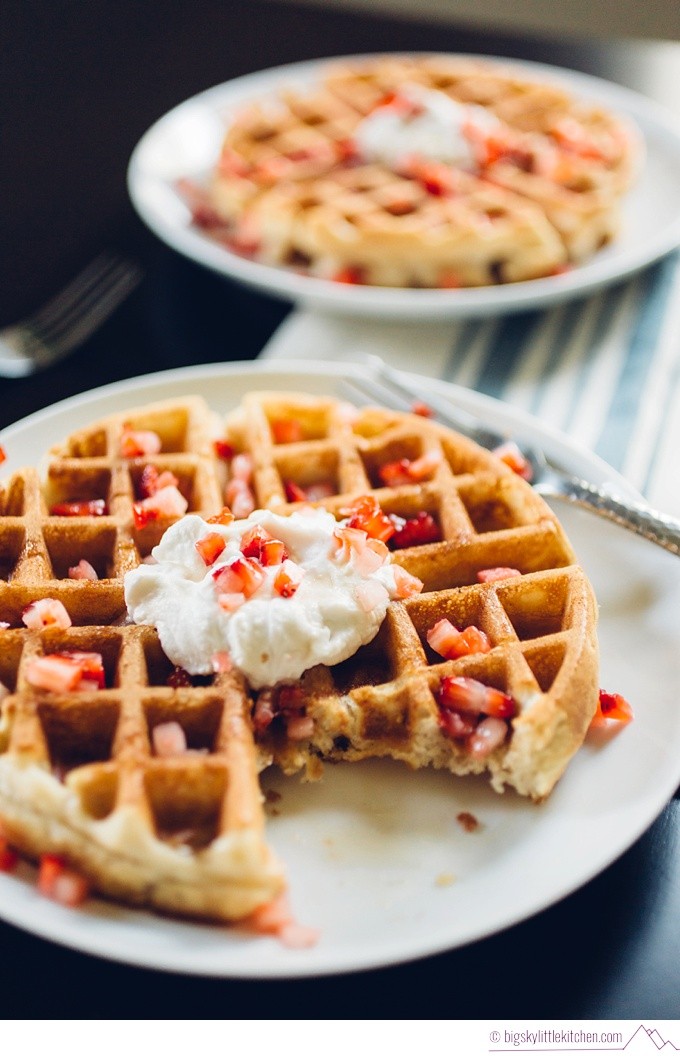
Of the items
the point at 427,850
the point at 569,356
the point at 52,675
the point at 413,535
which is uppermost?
the point at 52,675

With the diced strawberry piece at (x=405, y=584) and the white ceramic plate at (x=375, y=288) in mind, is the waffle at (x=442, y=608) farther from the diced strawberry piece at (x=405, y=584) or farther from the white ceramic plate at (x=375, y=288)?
the white ceramic plate at (x=375, y=288)

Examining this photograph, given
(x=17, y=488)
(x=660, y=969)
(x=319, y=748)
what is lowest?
(x=660, y=969)

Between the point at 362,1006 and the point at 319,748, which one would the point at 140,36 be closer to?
the point at 319,748

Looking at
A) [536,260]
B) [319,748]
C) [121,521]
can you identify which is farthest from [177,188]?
[319,748]

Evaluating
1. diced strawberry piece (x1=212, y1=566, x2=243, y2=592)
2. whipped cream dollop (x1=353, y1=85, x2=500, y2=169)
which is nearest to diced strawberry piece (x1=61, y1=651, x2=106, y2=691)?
diced strawberry piece (x1=212, y1=566, x2=243, y2=592)

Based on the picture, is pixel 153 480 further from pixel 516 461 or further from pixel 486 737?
pixel 486 737

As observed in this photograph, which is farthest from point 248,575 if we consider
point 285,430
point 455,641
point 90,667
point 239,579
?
point 285,430
